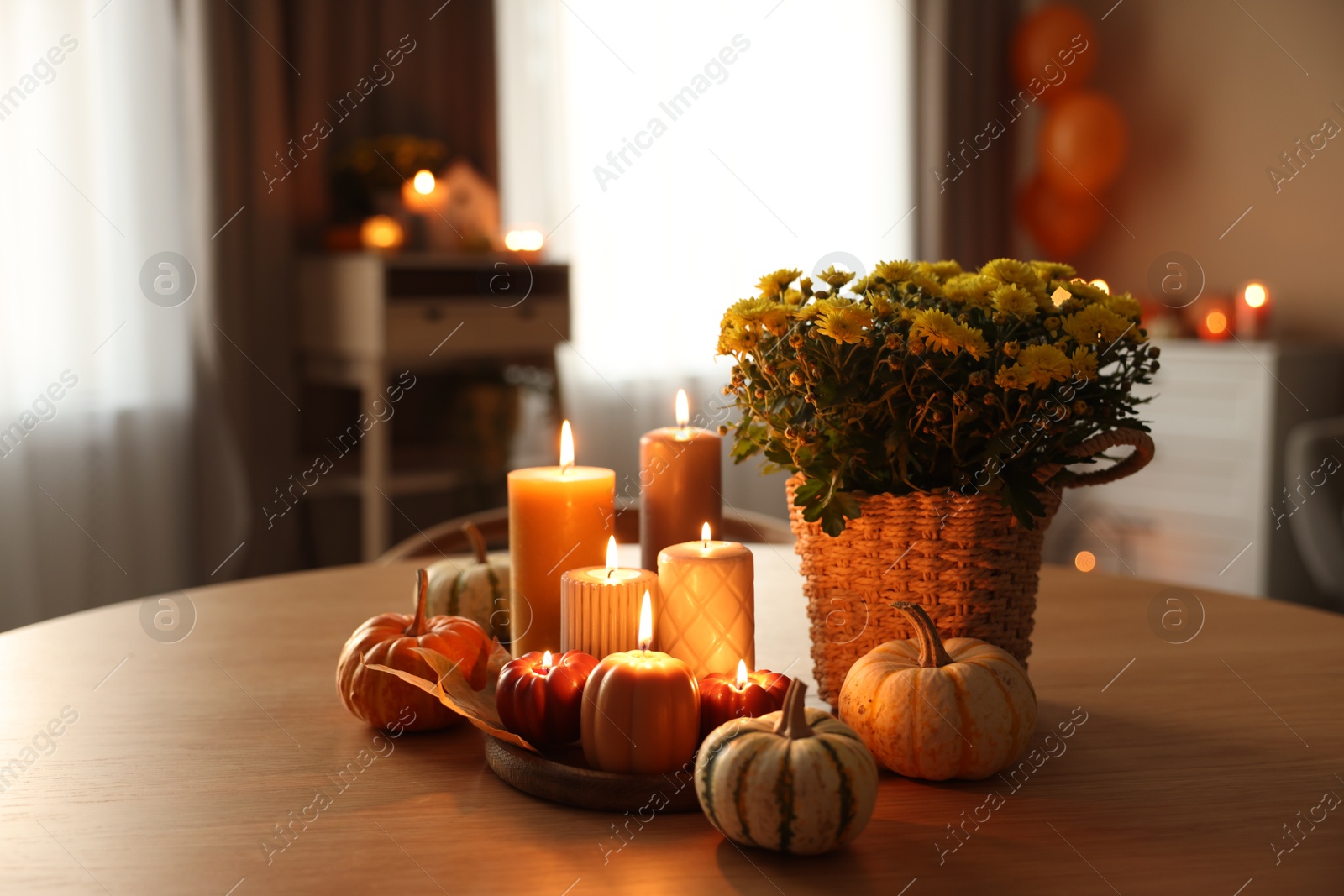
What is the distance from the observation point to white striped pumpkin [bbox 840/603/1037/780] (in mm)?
785

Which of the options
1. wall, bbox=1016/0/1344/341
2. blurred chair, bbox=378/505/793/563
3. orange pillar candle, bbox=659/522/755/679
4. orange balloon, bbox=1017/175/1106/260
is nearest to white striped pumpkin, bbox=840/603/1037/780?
orange pillar candle, bbox=659/522/755/679

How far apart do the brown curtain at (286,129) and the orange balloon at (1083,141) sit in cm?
195

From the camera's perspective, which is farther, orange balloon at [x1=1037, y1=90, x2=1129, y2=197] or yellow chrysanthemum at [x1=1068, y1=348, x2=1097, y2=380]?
orange balloon at [x1=1037, y1=90, x2=1129, y2=197]

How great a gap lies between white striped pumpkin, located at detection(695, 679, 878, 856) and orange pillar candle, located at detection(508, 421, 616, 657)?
0.92ft

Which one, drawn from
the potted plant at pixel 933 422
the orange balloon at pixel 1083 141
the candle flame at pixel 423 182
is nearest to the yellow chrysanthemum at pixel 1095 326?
the potted plant at pixel 933 422

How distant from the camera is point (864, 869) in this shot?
2.27ft

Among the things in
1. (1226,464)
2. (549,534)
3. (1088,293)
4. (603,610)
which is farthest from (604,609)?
(1226,464)

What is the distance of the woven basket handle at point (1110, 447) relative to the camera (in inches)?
33.5

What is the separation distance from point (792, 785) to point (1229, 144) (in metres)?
3.89

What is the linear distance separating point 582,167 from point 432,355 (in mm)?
970

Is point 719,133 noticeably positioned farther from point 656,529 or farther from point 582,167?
point 656,529

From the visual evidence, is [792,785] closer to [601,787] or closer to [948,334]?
[601,787]

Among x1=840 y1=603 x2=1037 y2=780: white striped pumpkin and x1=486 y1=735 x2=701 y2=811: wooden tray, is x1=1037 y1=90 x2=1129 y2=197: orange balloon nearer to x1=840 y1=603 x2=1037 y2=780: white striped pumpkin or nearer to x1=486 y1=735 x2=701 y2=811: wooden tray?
x1=840 y1=603 x2=1037 y2=780: white striped pumpkin

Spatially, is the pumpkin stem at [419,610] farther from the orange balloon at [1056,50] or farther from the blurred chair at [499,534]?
the orange balloon at [1056,50]
